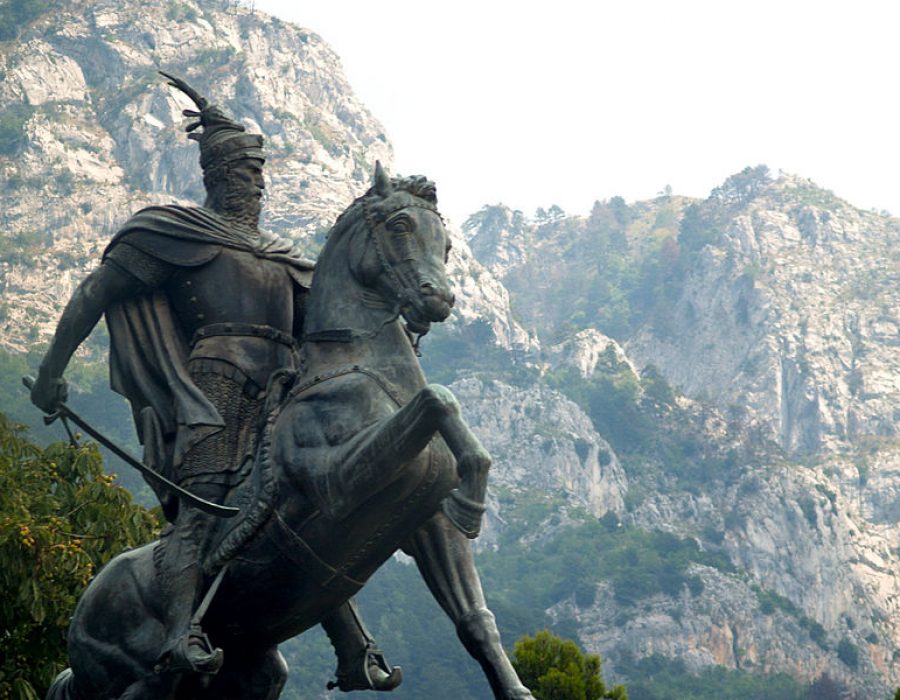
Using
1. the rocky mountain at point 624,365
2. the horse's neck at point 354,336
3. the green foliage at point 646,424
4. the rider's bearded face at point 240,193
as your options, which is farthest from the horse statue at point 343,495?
the green foliage at point 646,424

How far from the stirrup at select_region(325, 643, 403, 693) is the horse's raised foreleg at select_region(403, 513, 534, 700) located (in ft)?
2.68

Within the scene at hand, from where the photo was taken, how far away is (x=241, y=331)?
8391 millimetres

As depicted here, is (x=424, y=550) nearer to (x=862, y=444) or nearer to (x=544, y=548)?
(x=544, y=548)

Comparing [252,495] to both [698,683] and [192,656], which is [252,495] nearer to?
[192,656]

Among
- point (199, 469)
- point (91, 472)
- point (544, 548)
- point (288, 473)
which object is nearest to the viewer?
point (288, 473)

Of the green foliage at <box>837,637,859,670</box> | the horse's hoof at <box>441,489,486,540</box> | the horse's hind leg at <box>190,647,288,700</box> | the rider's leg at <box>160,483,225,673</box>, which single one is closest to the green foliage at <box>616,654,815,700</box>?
the green foliage at <box>837,637,859,670</box>

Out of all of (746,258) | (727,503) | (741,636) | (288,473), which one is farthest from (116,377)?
(746,258)

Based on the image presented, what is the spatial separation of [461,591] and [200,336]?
199 cm

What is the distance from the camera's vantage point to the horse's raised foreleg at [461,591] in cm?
745

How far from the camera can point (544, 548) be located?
135000 mm

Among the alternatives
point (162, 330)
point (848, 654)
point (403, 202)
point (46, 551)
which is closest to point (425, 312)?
point (403, 202)

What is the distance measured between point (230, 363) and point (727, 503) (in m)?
137

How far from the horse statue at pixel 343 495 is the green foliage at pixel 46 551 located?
27.8ft

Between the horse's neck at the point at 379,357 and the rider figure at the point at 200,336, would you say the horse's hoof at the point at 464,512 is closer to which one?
the horse's neck at the point at 379,357
